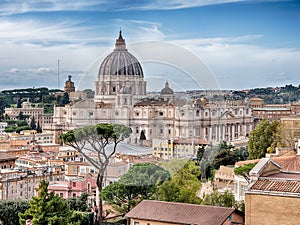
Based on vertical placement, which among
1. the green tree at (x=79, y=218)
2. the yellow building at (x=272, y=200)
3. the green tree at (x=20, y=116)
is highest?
the green tree at (x=20, y=116)

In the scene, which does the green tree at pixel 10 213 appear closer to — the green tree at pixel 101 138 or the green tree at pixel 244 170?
the green tree at pixel 101 138

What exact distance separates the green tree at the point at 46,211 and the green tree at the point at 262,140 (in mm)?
7611

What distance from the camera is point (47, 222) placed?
8.80 m

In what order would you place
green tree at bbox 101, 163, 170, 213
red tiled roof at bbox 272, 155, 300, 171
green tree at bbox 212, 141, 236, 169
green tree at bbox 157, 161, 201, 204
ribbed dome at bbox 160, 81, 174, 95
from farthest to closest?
green tree at bbox 212, 141, 236, 169 → green tree at bbox 101, 163, 170, 213 → green tree at bbox 157, 161, 201, 204 → red tiled roof at bbox 272, 155, 300, 171 → ribbed dome at bbox 160, 81, 174, 95

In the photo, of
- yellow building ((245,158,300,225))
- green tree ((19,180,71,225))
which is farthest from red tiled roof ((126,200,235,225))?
yellow building ((245,158,300,225))

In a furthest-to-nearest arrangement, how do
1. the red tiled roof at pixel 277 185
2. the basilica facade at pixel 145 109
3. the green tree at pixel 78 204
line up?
→ the green tree at pixel 78 204
the basilica facade at pixel 145 109
the red tiled roof at pixel 277 185

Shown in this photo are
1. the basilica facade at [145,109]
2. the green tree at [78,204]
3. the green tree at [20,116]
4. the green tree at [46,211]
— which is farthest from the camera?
the green tree at [20,116]

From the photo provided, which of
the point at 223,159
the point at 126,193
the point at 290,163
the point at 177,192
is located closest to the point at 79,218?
the point at 126,193

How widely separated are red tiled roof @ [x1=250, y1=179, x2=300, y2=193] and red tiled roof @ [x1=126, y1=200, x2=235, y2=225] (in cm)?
199

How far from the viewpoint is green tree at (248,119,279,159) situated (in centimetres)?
1576

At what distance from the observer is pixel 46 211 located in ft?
29.3

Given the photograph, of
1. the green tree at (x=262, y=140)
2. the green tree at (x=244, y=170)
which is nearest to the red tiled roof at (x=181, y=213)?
the green tree at (x=244, y=170)

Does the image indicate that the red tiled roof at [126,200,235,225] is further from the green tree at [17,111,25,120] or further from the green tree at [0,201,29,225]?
the green tree at [17,111,25,120]

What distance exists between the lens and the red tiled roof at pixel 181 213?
27.8 feet
